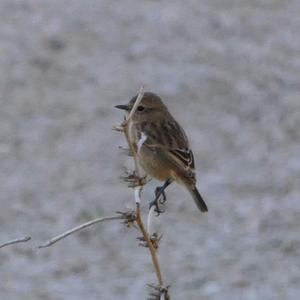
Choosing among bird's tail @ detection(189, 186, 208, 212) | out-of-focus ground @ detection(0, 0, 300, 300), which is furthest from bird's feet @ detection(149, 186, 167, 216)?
out-of-focus ground @ detection(0, 0, 300, 300)

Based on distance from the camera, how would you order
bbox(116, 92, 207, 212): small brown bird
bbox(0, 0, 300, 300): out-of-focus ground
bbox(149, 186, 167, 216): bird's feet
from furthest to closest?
bbox(0, 0, 300, 300): out-of-focus ground < bbox(116, 92, 207, 212): small brown bird < bbox(149, 186, 167, 216): bird's feet

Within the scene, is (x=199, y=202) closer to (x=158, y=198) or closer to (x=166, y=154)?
(x=166, y=154)

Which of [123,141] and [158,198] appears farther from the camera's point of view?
[123,141]

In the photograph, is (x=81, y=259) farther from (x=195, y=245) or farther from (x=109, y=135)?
(x=109, y=135)

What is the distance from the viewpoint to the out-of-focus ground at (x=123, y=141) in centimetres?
1013

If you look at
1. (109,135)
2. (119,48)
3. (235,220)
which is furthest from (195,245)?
(119,48)

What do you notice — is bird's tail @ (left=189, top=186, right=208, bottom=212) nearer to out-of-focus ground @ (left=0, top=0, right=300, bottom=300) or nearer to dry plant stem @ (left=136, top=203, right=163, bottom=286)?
out-of-focus ground @ (left=0, top=0, right=300, bottom=300)

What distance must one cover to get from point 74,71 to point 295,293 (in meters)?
5.05

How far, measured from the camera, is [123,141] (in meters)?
12.0

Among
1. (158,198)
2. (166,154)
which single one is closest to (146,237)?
(158,198)

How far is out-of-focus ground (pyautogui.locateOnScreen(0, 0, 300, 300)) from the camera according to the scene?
1013 centimetres

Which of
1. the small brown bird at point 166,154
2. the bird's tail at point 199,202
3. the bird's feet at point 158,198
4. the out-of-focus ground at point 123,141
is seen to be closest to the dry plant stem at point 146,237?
the bird's feet at point 158,198

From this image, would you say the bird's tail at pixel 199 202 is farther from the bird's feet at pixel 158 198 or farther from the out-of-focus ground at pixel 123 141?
the out-of-focus ground at pixel 123 141

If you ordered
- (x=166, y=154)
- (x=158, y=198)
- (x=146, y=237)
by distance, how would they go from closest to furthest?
(x=146, y=237), (x=158, y=198), (x=166, y=154)
